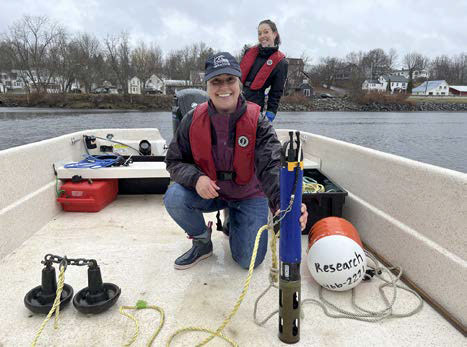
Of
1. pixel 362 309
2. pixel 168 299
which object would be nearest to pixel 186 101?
pixel 168 299

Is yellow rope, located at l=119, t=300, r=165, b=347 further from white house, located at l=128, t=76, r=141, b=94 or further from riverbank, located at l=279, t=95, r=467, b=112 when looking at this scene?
white house, located at l=128, t=76, r=141, b=94

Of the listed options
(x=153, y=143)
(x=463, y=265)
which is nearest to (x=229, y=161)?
(x=463, y=265)

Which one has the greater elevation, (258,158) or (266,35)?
(266,35)

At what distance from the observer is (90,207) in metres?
3.46

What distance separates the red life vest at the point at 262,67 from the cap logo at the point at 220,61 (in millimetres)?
1789

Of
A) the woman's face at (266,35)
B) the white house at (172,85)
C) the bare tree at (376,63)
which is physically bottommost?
the woman's face at (266,35)

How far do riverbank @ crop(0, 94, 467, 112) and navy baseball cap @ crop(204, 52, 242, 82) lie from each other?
38.7m

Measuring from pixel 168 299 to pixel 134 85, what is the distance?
58961 mm

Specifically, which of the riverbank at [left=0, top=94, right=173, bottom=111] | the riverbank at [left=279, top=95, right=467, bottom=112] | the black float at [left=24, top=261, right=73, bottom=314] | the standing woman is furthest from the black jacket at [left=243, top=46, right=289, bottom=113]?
the riverbank at [left=279, top=95, right=467, bottom=112]

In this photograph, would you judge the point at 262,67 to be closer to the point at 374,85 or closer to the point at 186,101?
the point at 186,101

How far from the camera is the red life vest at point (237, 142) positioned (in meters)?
2.16

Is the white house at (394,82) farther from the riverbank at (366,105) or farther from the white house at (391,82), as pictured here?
the riverbank at (366,105)

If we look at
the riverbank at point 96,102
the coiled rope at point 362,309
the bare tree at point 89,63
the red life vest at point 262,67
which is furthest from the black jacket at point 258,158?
the bare tree at point 89,63

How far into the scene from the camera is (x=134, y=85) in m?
57.2
